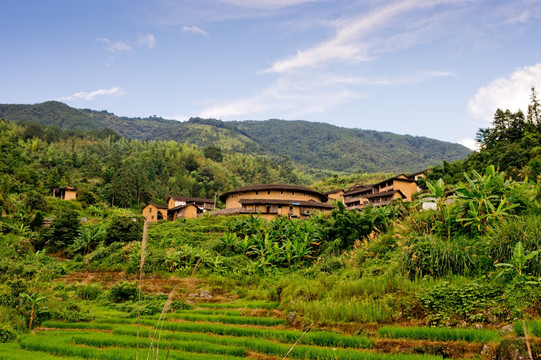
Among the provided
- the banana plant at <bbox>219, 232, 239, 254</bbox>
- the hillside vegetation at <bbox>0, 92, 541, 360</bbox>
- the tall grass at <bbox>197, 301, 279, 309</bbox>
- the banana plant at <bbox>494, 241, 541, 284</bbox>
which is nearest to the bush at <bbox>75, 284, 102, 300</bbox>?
the hillside vegetation at <bbox>0, 92, 541, 360</bbox>

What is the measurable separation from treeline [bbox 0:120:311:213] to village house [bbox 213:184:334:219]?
23.9m

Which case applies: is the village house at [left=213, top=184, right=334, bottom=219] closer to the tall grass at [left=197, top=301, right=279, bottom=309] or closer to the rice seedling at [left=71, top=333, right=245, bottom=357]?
the tall grass at [left=197, top=301, right=279, bottom=309]

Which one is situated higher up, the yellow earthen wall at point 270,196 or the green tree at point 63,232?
the yellow earthen wall at point 270,196

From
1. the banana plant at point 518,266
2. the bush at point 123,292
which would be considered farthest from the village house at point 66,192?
the banana plant at point 518,266

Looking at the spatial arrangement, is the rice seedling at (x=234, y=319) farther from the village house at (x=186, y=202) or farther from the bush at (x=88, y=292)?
the village house at (x=186, y=202)

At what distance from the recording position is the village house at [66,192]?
205 feet

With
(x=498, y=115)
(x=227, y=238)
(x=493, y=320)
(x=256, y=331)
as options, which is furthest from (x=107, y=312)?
(x=498, y=115)

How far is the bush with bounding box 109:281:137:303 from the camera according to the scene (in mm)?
20312

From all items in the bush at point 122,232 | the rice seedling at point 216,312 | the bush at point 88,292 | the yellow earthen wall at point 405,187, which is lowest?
the bush at point 88,292

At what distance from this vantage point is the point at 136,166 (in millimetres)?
89188

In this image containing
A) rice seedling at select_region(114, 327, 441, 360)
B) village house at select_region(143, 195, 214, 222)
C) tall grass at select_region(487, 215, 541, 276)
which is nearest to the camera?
rice seedling at select_region(114, 327, 441, 360)

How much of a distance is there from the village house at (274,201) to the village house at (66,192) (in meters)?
25.9

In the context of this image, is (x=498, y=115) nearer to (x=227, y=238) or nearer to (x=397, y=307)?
(x=227, y=238)

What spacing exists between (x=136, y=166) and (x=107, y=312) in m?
75.2
